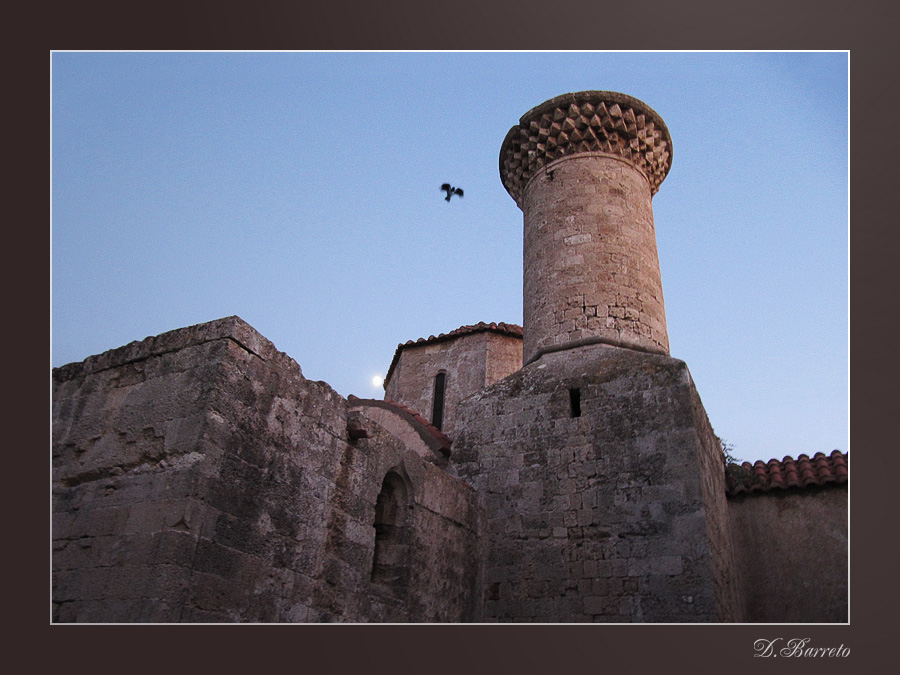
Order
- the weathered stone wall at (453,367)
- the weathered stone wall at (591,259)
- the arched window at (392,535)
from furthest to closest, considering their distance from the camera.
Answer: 1. the weathered stone wall at (453,367)
2. the weathered stone wall at (591,259)
3. the arched window at (392,535)

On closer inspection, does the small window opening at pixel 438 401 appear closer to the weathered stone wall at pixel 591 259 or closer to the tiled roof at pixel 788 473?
the weathered stone wall at pixel 591 259

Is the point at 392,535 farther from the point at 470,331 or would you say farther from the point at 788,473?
the point at 470,331

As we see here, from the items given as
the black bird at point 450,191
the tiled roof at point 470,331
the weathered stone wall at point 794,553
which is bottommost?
the weathered stone wall at point 794,553

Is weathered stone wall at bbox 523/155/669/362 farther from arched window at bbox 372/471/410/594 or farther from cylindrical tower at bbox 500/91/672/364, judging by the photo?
arched window at bbox 372/471/410/594

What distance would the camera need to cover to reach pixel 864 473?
4219 millimetres

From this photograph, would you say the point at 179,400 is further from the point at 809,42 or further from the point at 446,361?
the point at 446,361

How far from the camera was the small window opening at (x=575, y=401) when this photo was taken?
7.91 m

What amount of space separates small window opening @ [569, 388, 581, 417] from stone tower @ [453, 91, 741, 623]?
12 millimetres

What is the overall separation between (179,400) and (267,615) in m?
1.57

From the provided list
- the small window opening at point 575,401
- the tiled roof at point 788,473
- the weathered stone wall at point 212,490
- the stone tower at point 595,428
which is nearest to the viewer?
the weathered stone wall at point 212,490

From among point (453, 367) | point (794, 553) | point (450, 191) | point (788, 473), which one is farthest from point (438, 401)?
point (794, 553)

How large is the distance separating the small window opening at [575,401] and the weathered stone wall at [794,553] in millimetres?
2349

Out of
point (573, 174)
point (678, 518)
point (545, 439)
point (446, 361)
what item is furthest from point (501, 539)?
point (446, 361)

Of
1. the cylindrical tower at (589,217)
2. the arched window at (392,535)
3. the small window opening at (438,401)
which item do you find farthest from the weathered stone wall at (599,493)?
the small window opening at (438,401)
